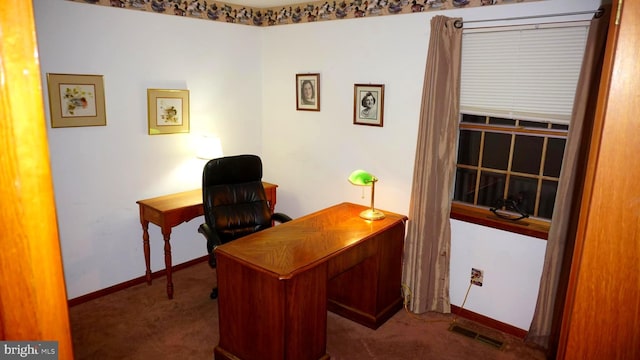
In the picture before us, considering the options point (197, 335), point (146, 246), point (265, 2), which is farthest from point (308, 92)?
point (197, 335)

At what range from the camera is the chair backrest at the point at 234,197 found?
3.31m

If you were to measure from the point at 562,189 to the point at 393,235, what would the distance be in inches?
47.6

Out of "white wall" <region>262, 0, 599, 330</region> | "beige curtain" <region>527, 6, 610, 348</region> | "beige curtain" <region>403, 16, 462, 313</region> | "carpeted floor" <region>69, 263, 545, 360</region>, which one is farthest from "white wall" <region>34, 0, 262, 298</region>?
"beige curtain" <region>527, 6, 610, 348</region>

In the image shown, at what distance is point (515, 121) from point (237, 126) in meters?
2.68

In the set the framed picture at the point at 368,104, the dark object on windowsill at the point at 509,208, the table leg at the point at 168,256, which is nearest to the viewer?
the dark object on windowsill at the point at 509,208

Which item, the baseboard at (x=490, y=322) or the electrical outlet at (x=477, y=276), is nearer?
the baseboard at (x=490, y=322)

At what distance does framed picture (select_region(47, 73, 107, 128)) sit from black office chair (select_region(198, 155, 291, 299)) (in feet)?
3.21

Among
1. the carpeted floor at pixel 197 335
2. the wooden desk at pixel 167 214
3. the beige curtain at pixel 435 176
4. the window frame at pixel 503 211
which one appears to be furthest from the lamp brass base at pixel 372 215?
the wooden desk at pixel 167 214

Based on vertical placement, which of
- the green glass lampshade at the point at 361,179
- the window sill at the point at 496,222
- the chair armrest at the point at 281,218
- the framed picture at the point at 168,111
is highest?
the framed picture at the point at 168,111

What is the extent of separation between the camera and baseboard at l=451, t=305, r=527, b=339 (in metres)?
3.11

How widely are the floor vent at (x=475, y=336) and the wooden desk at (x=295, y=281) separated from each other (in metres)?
0.54

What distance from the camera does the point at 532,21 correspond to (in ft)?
8.96

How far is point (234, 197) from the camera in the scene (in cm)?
346

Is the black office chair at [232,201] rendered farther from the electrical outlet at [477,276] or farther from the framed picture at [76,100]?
the electrical outlet at [477,276]
